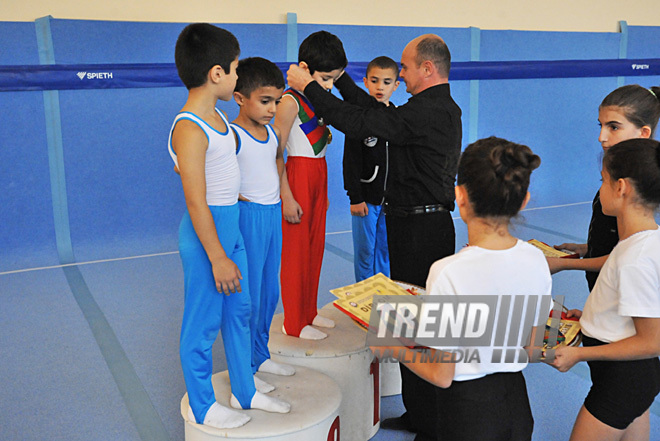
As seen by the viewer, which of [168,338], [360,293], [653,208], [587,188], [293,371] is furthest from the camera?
[587,188]

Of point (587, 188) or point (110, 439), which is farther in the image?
point (587, 188)

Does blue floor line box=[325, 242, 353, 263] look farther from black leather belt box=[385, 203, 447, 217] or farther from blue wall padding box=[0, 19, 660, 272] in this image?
black leather belt box=[385, 203, 447, 217]

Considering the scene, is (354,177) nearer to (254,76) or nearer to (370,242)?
(370,242)

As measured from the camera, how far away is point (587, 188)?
751 centimetres

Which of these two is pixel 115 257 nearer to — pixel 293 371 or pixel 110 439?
pixel 110 439

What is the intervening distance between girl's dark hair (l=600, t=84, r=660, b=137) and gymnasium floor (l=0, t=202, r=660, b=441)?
0.72m

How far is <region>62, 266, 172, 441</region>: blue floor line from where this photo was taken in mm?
2600

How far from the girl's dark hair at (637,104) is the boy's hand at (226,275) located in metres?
1.43

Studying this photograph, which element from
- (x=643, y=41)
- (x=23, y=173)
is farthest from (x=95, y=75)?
(x=643, y=41)

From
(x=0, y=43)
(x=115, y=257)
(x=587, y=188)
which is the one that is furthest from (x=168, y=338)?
(x=587, y=188)

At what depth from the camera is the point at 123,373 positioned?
308cm

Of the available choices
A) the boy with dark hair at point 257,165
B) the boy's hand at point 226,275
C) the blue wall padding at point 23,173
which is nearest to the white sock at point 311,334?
the boy with dark hair at point 257,165

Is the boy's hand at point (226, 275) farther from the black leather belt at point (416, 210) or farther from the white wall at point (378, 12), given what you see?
the white wall at point (378, 12)

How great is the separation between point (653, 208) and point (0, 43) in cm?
477
